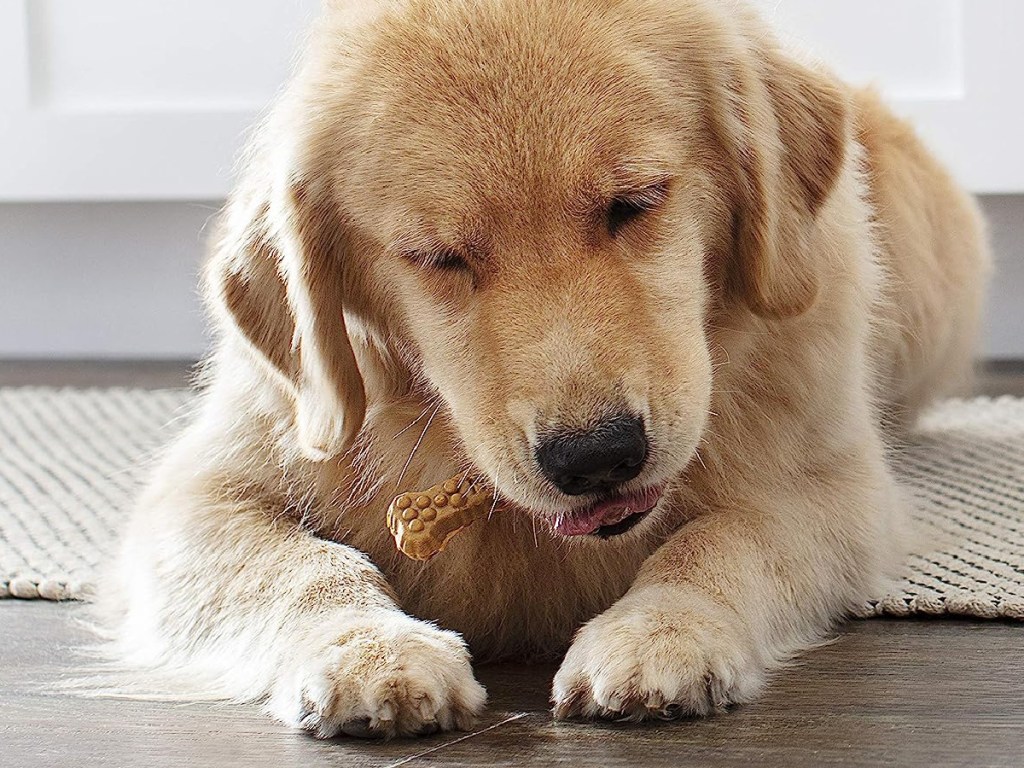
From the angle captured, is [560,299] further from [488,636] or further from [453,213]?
[488,636]

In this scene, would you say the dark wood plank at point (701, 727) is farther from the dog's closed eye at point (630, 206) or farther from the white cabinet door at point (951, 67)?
the white cabinet door at point (951, 67)

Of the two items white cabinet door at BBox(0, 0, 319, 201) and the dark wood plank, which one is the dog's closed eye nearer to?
the dark wood plank

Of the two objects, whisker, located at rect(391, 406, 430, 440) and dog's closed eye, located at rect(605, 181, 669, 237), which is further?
whisker, located at rect(391, 406, 430, 440)

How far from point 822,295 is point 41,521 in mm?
1261

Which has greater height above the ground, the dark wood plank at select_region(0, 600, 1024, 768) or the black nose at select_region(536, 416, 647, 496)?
the black nose at select_region(536, 416, 647, 496)

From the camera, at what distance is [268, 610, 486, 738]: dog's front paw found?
131 centimetres

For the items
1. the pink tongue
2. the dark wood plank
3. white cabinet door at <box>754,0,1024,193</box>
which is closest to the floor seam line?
the dark wood plank

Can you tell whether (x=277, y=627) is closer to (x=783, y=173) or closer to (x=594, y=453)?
(x=594, y=453)

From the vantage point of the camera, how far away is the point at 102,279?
3.88m

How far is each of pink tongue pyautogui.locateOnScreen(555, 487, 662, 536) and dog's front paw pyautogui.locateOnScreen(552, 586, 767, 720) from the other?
8 cm

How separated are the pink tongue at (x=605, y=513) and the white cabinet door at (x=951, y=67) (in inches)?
85.3

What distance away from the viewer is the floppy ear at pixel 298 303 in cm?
152

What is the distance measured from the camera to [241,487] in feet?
5.66

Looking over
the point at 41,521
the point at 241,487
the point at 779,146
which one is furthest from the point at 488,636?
the point at 41,521
